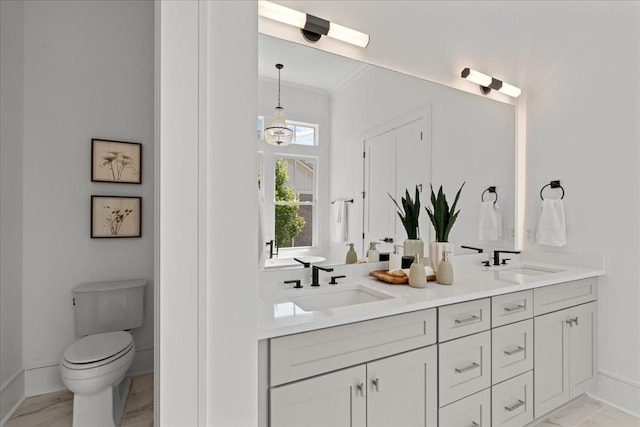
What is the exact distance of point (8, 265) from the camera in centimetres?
191

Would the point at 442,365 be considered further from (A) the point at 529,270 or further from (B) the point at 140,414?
(B) the point at 140,414

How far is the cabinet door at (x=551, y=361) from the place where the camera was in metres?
1.67

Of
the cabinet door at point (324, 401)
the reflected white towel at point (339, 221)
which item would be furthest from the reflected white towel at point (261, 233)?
the reflected white towel at point (339, 221)

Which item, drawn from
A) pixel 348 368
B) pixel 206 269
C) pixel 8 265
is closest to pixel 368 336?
pixel 348 368

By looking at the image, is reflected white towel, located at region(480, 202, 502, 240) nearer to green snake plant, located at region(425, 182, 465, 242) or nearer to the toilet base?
green snake plant, located at region(425, 182, 465, 242)

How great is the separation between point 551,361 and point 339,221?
139 cm

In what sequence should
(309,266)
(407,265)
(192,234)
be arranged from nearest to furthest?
(192,234), (309,266), (407,265)

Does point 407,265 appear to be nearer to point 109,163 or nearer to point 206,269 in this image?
point 206,269

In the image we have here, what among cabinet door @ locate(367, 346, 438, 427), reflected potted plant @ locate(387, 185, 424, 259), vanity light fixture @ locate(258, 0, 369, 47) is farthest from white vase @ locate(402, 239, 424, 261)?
vanity light fixture @ locate(258, 0, 369, 47)

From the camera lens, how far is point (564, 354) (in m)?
1.81

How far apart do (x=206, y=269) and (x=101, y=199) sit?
1905 mm

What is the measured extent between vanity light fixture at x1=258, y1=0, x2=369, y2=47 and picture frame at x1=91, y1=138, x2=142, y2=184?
4.97 ft

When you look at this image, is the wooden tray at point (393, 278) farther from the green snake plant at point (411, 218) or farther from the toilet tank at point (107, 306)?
the toilet tank at point (107, 306)

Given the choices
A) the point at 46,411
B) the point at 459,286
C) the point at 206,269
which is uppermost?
the point at 206,269
